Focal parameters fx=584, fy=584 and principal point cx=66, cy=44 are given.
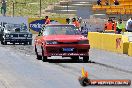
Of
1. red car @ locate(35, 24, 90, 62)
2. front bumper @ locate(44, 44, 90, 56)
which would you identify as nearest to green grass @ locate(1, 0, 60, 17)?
red car @ locate(35, 24, 90, 62)

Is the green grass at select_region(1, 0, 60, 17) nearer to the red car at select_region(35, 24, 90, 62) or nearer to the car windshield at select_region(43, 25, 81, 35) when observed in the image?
the car windshield at select_region(43, 25, 81, 35)

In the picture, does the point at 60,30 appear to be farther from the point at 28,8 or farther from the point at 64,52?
the point at 28,8

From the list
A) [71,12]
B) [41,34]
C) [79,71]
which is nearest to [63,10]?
[71,12]

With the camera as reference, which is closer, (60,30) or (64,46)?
(64,46)

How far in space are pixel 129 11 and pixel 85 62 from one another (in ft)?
123

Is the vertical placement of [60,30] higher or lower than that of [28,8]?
higher

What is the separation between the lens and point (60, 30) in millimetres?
23625

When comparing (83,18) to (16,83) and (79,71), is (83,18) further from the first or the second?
(16,83)

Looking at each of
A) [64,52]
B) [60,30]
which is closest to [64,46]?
[64,52]

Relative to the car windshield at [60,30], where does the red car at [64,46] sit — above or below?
below

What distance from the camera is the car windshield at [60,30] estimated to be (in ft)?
76.8

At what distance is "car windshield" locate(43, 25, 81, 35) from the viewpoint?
23.4m

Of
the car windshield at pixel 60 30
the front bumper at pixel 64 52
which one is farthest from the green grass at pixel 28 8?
the front bumper at pixel 64 52

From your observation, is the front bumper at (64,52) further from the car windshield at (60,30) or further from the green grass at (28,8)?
the green grass at (28,8)
